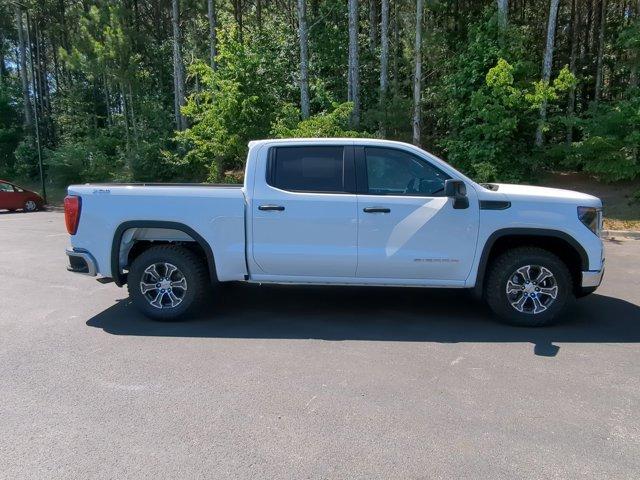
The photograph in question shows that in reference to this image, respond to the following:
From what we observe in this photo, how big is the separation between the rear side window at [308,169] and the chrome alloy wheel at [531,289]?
2114 mm

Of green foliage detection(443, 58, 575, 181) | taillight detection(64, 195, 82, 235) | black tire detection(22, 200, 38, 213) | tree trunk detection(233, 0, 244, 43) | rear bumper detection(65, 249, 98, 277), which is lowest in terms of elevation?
black tire detection(22, 200, 38, 213)

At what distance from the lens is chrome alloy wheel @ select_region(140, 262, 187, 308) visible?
5.62m

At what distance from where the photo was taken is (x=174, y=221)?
544 cm

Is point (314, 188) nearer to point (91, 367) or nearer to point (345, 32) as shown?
point (91, 367)

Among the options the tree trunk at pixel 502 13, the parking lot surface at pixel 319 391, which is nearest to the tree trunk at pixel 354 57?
the tree trunk at pixel 502 13

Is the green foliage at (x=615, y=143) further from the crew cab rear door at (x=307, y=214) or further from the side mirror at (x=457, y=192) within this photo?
the crew cab rear door at (x=307, y=214)

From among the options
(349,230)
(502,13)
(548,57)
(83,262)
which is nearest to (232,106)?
(502,13)

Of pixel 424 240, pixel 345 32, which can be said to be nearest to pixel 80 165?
pixel 345 32

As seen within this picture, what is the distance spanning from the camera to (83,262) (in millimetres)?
5625

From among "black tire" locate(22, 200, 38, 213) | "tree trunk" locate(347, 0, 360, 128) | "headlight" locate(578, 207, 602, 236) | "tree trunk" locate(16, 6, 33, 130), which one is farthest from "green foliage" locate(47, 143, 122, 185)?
"headlight" locate(578, 207, 602, 236)

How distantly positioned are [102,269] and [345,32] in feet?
77.3

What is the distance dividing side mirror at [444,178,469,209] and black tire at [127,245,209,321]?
277 centimetres

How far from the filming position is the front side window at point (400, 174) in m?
5.38

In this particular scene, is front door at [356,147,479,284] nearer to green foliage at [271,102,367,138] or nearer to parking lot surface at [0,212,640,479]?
parking lot surface at [0,212,640,479]
